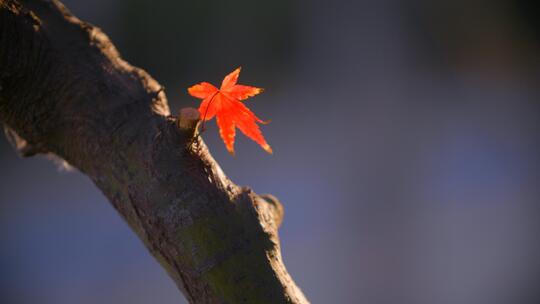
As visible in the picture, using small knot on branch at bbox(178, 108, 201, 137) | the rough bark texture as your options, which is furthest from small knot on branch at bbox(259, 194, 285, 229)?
small knot on branch at bbox(178, 108, 201, 137)

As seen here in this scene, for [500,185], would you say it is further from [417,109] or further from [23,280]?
[23,280]

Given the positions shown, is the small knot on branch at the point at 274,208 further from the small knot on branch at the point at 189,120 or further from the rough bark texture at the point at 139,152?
the small knot on branch at the point at 189,120

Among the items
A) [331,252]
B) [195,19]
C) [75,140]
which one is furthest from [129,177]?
[195,19]

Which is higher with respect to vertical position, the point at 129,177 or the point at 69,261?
the point at 69,261

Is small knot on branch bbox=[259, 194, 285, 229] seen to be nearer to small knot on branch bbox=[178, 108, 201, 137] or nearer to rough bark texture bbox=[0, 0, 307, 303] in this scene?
rough bark texture bbox=[0, 0, 307, 303]

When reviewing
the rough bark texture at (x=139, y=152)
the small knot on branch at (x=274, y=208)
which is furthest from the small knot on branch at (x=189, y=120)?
the small knot on branch at (x=274, y=208)

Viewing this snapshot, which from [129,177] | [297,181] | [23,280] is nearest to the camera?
[129,177]
